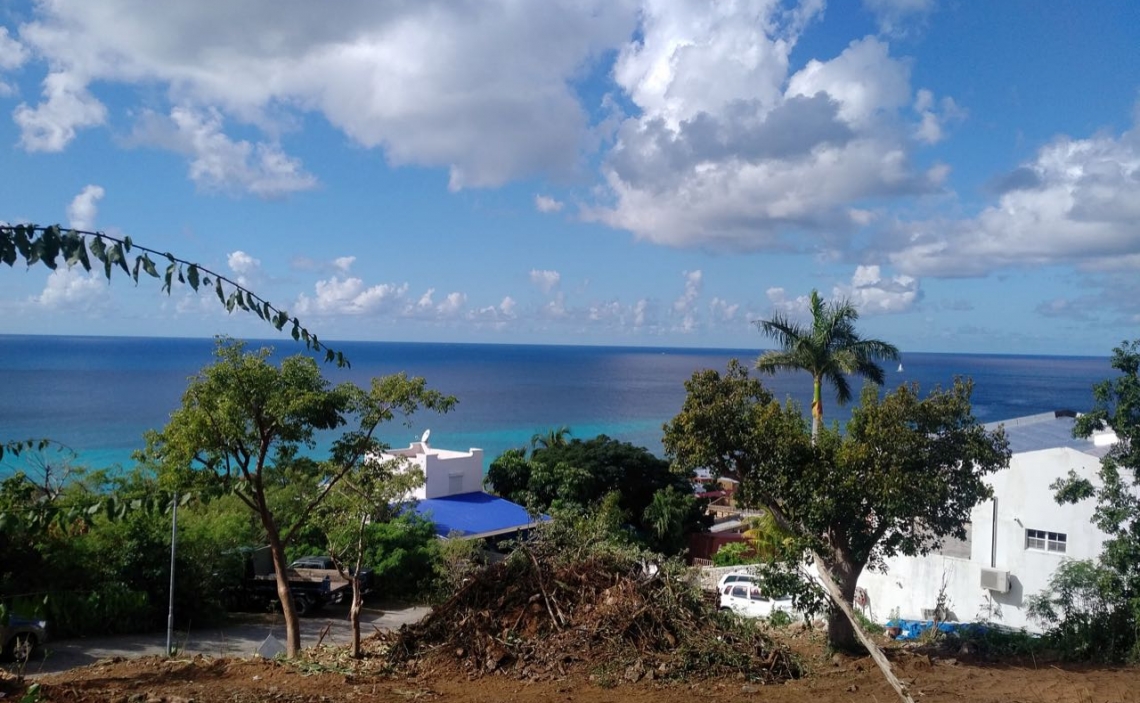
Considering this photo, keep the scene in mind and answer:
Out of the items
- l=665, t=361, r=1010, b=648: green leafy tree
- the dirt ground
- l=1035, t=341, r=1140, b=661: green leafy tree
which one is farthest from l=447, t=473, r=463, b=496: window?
l=1035, t=341, r=1140, b=661: green leafy tree

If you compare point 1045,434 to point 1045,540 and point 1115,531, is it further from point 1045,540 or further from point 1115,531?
point 1115,531

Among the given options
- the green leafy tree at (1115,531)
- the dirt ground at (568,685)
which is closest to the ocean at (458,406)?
the green leafy tree at (1115,531)

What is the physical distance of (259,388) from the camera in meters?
12.6

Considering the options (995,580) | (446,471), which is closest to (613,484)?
(446,471)

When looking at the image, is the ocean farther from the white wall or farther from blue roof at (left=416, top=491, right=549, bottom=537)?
the white wall

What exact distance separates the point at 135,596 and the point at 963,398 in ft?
59.2

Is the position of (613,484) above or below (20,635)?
below

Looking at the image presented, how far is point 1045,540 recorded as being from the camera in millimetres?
18969

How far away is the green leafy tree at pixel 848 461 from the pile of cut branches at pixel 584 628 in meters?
1.83

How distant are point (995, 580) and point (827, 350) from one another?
11984mm

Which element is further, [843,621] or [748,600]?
[748,600]

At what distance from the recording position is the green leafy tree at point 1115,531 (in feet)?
44.0

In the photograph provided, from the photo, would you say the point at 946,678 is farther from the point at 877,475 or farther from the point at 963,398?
the point at 963,398

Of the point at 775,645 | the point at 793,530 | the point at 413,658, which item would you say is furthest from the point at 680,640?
the point at 413,658
